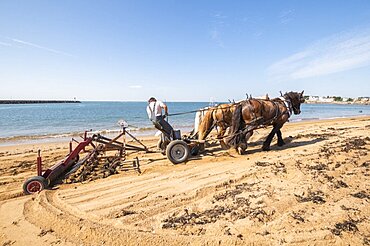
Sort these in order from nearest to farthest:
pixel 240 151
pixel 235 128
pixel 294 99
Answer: pixel 240 151 < pixel 235 128 < pixel 294 99

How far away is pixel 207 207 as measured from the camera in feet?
13.6

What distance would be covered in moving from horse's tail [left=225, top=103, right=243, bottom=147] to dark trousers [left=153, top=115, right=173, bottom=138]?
2.15 meters

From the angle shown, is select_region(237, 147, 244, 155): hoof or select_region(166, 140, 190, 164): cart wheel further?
select_region(237, 147, 244, 155): hoof

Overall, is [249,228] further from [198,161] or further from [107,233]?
[198,161]

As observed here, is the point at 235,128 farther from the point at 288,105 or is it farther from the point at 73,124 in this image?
the point at 73,124

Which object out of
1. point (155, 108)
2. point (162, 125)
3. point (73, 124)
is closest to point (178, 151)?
point (162, 125)

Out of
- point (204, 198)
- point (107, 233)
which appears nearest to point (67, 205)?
point (107, 233)

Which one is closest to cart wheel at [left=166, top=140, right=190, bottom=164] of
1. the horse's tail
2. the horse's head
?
the horse's tail

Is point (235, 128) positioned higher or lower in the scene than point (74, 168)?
higher

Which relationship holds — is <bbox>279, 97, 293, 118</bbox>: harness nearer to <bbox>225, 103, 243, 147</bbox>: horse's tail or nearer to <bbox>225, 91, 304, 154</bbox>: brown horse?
<bbox>225, 91, 304, 154</bbox>: brown horse

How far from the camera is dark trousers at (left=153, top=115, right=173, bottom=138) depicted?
7611mm

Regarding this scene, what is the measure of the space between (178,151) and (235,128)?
2.35 meters

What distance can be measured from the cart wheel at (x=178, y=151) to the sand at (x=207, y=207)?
0.71 m

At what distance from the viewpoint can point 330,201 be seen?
4.04m
